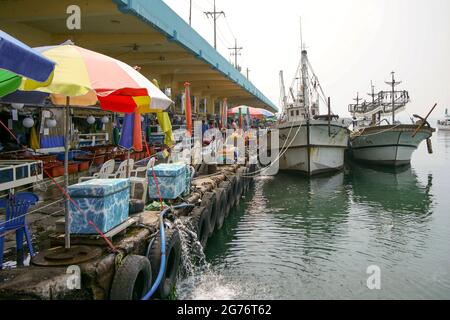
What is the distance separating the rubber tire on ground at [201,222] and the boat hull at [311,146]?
12.9 meters

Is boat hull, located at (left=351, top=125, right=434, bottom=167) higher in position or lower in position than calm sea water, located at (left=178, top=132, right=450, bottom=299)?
higher

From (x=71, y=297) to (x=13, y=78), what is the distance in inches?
91.0

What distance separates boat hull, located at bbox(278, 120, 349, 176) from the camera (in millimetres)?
21328

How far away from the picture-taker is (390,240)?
399 inches

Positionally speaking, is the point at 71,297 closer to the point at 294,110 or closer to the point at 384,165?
the point at 294,110

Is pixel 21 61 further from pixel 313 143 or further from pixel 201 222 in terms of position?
pixel 313 143

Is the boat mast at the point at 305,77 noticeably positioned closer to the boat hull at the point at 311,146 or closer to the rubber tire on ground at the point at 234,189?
the boat hull at the point at 311,146

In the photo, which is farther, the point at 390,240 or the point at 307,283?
the point at 390,240

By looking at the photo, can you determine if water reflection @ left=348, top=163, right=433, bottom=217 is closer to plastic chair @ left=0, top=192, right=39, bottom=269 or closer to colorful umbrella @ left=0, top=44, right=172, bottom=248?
colorful umbrella @ left=0, top=44, right=172, bottom=248

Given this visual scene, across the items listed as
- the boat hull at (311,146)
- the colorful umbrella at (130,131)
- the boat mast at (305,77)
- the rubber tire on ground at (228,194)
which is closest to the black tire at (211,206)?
the rubber tire on ground at (228,194)

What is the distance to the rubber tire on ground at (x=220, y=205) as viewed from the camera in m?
10.8

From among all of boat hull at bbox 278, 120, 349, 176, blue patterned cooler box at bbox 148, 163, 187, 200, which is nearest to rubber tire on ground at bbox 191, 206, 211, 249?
blue patterned cooler box at bbox 148, 163, 187, 200

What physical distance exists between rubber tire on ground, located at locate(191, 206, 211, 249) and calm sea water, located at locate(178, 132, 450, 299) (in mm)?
Result: 502
